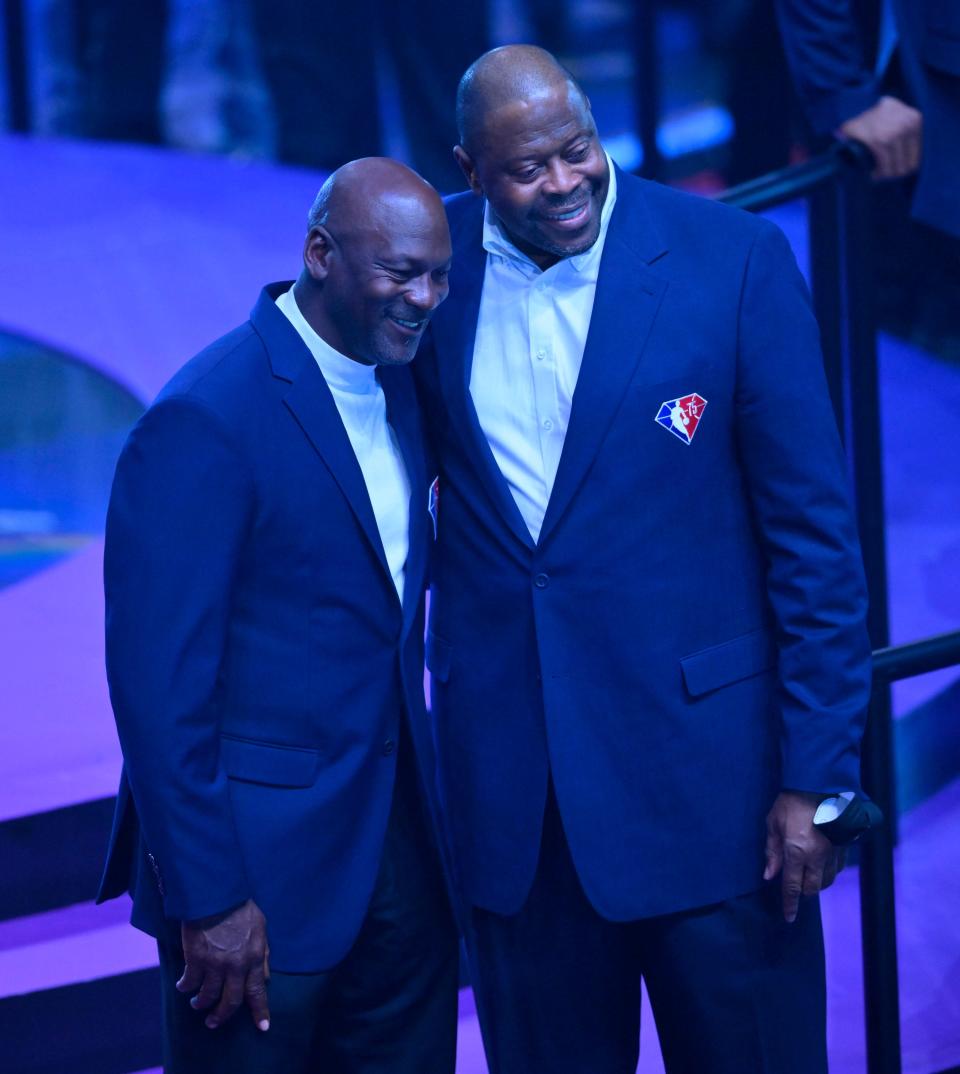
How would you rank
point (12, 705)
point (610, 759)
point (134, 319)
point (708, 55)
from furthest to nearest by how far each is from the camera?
point (708, 55), point (134, 319), point (12, 705), point (610, 759)

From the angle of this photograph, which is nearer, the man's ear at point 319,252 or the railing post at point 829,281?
the man's ear at point 319,252

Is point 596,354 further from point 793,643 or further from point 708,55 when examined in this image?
point 708,55

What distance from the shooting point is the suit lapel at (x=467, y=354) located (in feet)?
5.74

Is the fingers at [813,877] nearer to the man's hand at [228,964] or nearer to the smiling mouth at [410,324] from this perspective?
the man's hand at [228,964]

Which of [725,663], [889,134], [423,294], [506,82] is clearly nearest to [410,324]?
[423,294]

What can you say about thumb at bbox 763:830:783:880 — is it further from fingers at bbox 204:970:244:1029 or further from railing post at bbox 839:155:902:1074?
fingers at bbox 204:970:244:1029

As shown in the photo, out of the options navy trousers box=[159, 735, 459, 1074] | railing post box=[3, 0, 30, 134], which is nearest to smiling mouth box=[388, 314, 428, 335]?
navy trousers box=[159, 735, 459, 1074]

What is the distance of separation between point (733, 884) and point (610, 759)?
188 millimetres

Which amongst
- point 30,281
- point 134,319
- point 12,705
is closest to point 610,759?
point 12,705

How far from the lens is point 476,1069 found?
2.51m

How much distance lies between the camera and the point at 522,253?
1.79 m

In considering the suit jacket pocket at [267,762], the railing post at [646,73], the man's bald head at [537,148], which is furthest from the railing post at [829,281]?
the railing post at [646,73]

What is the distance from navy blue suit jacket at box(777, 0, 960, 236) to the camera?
2.16 meters

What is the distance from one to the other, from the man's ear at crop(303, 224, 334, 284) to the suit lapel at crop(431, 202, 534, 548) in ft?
0.55
